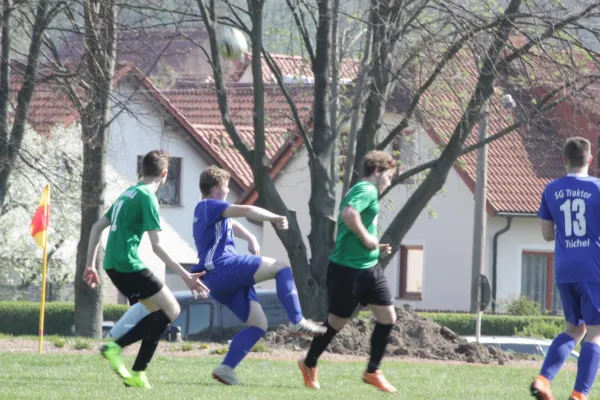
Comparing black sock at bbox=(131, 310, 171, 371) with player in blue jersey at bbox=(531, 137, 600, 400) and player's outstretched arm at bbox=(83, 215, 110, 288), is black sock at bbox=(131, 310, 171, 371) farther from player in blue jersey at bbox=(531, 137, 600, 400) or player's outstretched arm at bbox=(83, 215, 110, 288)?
player in blue jersey at bbox=(531, 137, 600, 400)

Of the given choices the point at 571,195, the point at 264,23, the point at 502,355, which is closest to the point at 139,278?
the point at 571,195

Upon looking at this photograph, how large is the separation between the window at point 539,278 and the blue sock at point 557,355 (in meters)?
27.9

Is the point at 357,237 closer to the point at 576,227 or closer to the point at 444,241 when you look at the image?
the point at 576,227

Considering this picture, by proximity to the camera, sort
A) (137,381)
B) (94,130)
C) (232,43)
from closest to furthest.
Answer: (137,381)
(232,43)
(94,130)

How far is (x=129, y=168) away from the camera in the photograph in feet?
131

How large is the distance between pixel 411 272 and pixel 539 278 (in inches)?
182

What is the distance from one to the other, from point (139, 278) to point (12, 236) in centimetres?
2785

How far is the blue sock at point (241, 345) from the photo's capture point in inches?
364

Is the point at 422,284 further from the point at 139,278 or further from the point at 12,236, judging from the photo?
the point at 139,278

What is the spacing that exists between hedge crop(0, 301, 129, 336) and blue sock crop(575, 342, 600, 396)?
2306 cm

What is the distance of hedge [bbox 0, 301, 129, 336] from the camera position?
2977 cm

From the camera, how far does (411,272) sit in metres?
38.8

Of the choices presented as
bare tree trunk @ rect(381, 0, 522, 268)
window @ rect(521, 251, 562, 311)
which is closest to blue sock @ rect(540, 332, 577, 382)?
bare tree trunk @ rect(381, 0, 522, 268)

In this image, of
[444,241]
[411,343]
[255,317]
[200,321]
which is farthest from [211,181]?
[444,241]
